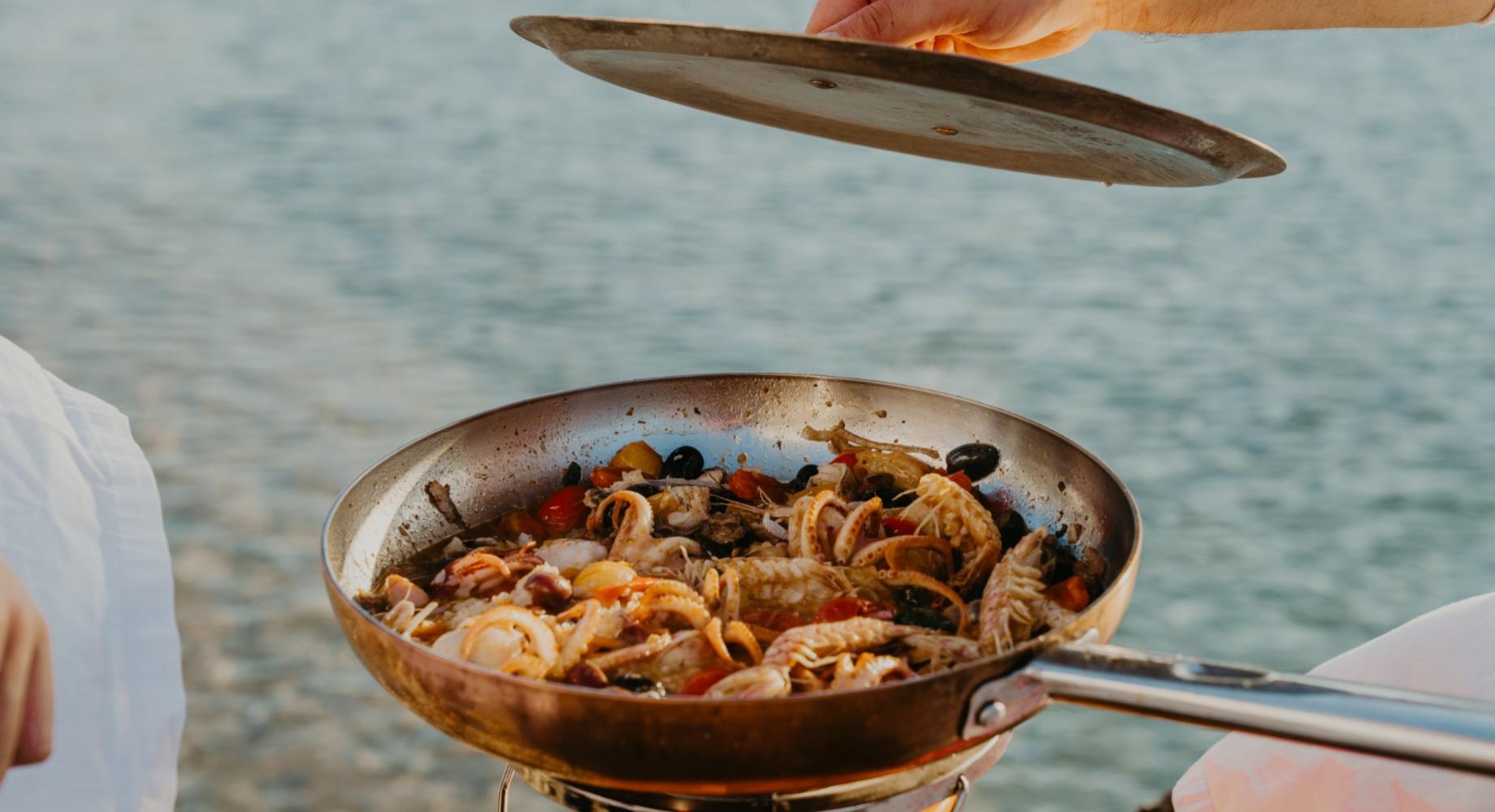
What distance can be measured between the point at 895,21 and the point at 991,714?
92 cm

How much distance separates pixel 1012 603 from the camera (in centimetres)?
177

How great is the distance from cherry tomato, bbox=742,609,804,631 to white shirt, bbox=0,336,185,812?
3.71ft

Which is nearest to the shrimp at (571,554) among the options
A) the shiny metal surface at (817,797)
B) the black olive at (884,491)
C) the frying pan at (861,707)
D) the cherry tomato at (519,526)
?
the cherry tomato at (519,526)

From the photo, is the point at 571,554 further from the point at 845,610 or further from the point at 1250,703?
the point at 1250,703

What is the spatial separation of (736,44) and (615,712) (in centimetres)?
73

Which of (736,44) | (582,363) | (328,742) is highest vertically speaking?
(736,44)

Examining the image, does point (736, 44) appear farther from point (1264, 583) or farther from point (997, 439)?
point (1264, 583)

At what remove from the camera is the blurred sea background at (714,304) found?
5.36 m

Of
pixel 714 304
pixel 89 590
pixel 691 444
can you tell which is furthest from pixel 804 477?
pixel 714 304

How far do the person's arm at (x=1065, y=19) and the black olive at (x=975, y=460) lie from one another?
2.05 ft

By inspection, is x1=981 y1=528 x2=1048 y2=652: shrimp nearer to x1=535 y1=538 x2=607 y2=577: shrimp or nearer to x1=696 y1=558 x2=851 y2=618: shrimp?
x1=696 y1=558 x2=851 y2=618: shrimp

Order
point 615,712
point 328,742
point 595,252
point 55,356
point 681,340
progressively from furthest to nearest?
point 595,252 → point 681,340 → point 55,356 → point 328,742 → point 615,712

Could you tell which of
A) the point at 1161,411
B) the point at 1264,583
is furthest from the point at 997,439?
the point at 1161,411

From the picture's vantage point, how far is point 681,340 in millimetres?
8250
